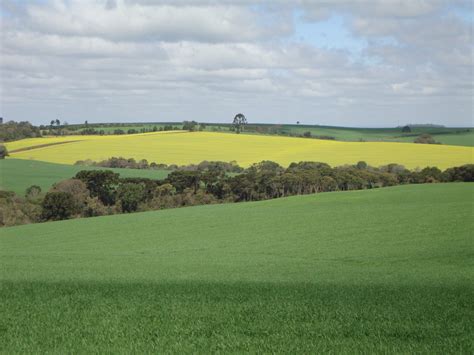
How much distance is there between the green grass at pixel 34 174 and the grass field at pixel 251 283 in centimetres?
2529

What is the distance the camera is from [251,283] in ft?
48.9

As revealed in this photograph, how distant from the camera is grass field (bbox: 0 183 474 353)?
28.8 feet

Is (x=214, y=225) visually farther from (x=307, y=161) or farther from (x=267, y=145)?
(x=267, y=145)

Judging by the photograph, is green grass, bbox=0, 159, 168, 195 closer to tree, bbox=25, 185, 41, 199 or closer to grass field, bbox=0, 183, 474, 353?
tree, bbox=25, 185, 41, 199

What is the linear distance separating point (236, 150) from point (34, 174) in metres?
30.9

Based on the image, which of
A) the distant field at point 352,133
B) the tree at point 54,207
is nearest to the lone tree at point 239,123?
the distant field at point 352,133

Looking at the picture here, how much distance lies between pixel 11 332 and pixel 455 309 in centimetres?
732

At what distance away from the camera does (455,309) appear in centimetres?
1070

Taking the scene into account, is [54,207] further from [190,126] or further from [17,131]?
[190,126]

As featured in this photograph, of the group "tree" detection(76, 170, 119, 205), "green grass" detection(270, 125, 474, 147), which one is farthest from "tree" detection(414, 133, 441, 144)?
"tree" detection(76, 170, 119, 205)

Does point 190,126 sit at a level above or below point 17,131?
above

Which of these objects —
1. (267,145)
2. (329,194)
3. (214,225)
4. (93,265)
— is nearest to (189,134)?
(267,145)

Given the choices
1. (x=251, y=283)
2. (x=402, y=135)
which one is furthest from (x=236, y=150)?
(x=251, y=283)

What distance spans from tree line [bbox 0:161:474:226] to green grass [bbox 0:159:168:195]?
11.2 ft
